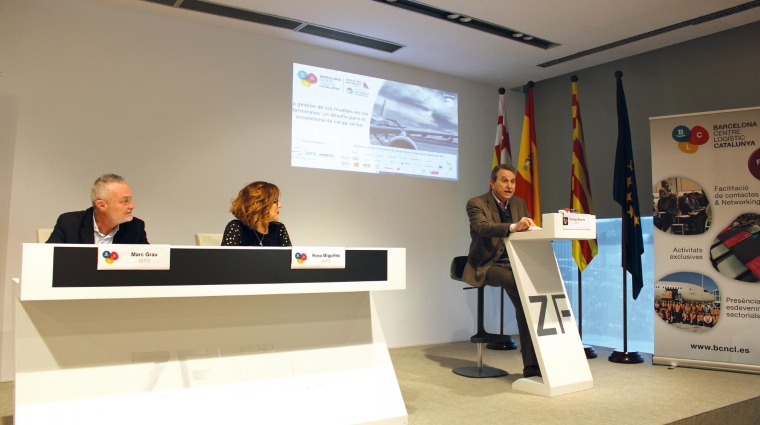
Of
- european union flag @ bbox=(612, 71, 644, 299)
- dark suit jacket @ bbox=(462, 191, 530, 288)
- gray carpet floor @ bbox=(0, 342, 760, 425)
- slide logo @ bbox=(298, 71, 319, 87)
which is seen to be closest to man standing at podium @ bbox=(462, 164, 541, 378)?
dark suit jacket @ bbox=(462, 191, 530, 288)

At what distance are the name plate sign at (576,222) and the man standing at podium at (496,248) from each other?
373 mm

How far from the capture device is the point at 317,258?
8.00ft

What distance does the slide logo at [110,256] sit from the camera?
6.67 ft

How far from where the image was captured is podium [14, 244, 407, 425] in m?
2.02

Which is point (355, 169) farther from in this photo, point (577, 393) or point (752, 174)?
point (752, 174)

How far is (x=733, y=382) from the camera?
4133mm

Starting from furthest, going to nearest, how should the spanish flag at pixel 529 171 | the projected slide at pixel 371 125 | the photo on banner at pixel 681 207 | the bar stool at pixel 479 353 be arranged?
the spanish flag at pixel 529 171, the projected slide at pixel 371 125, the photo on banner at pixel 681 207, the bar stool at pixel 479 353

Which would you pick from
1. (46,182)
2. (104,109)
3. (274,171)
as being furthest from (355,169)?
(46,182)

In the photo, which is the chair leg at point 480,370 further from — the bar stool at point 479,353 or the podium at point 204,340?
the podium at point 204,340

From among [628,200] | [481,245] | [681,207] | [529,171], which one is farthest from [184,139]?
[681,207]

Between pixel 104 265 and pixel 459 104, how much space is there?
4862 millimetres

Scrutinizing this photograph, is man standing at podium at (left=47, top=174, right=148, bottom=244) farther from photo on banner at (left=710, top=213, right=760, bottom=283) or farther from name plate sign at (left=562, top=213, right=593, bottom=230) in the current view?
photo on banner at (left=710, top=213, right=760, bottom=283)

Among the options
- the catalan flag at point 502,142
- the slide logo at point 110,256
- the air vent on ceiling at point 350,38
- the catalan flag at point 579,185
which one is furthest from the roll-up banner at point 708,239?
the slide logo at point 110,256

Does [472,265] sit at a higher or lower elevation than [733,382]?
higher
